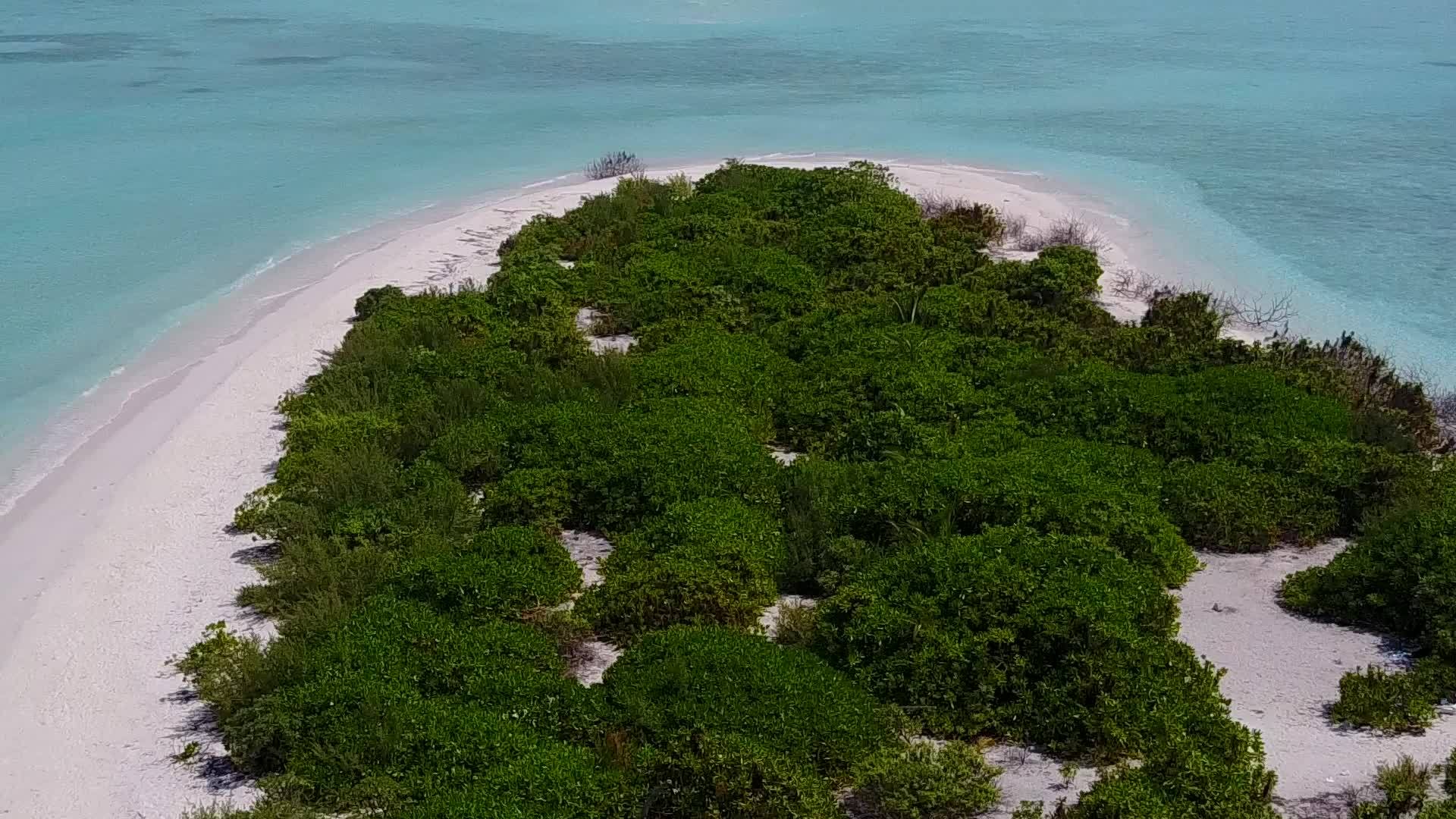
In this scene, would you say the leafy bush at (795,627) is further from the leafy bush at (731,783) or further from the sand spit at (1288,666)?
the sand spit at (1288,666)

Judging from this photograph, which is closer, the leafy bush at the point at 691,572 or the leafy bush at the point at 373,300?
the leafy bush at the point at 691,572

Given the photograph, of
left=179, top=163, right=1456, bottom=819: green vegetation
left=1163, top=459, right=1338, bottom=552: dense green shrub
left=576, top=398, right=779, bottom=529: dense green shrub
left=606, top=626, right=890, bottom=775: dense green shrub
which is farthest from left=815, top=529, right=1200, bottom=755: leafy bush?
left=576, top=398, right=779, bottom=529: dense green shrub

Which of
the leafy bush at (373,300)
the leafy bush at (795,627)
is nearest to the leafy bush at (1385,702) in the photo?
the leafy bush at (795,627)

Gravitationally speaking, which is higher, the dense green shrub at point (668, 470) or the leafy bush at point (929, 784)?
the dense green shrub at point (668, 470)

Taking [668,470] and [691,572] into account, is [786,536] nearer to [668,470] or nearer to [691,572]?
[691,572]

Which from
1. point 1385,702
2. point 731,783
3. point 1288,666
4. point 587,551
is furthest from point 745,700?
point 1385,702

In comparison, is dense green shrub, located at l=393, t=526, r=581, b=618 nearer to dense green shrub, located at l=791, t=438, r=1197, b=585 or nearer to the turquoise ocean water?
dense green shrub, located at l=791, t=438, r=1197, b=585

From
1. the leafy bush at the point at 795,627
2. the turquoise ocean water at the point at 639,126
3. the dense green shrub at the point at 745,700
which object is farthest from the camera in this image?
the turquoise ocean water at the point at 639,126
